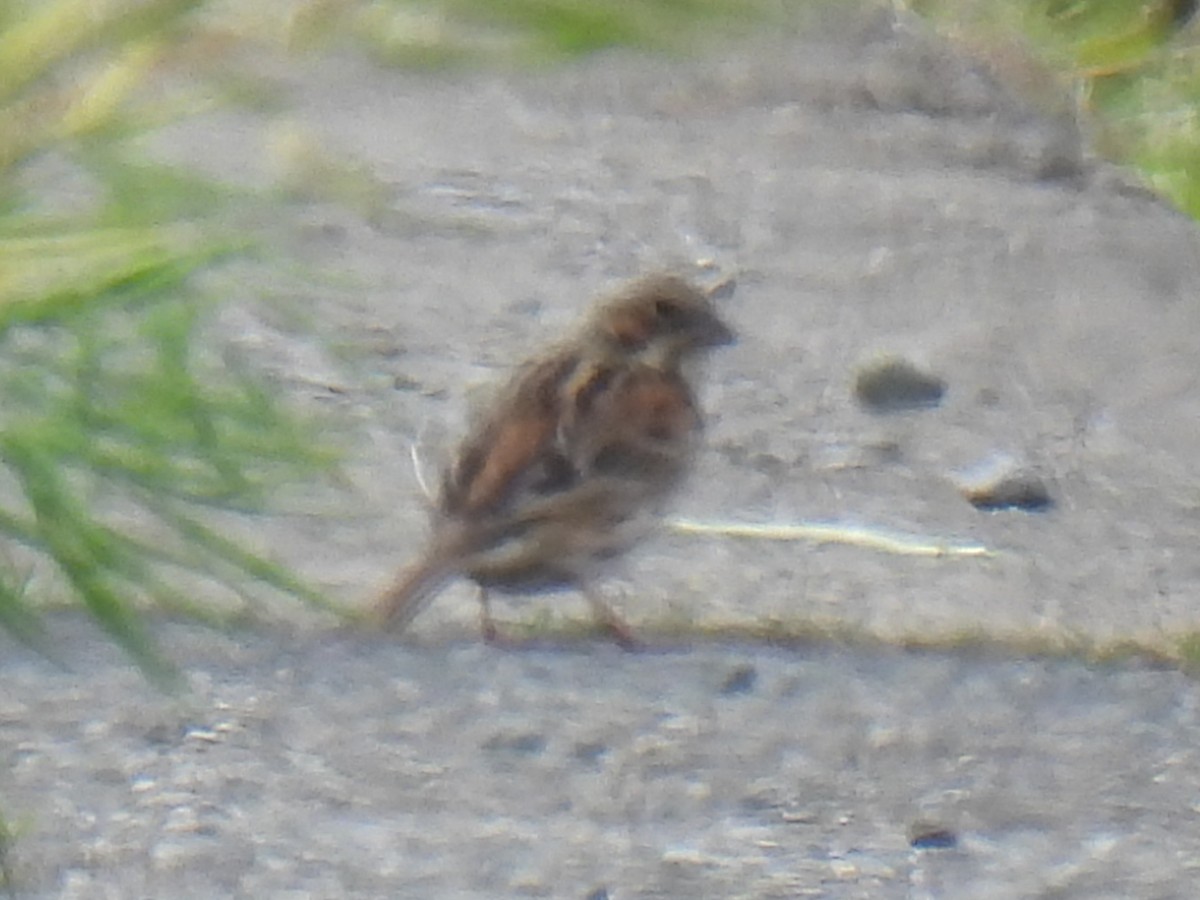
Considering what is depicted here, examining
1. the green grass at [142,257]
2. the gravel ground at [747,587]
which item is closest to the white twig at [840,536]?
the gravel ground at [747,587]

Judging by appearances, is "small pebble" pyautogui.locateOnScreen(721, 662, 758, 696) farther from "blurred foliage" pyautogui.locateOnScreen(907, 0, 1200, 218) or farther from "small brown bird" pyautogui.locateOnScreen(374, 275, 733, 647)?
"blurred foliage" pyautogui.locateOnScreen(907, 0, 1200, 218)

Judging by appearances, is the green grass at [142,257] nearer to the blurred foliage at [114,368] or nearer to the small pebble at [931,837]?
the blurred foliage at [114,368]

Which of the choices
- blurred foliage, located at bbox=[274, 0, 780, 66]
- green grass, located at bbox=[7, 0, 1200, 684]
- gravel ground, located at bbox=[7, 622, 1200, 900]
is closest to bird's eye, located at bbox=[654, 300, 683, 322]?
gravel ground, located at bbox=[7, 622, 1200, 900]

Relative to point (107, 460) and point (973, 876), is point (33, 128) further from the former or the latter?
point (973, 876)

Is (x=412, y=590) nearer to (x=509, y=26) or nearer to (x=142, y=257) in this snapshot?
(x=142, y=257)

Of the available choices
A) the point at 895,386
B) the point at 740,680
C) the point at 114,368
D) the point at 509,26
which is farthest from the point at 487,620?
the point at 509,26

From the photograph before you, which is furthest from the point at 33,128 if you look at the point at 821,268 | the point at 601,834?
the point at 821,268
